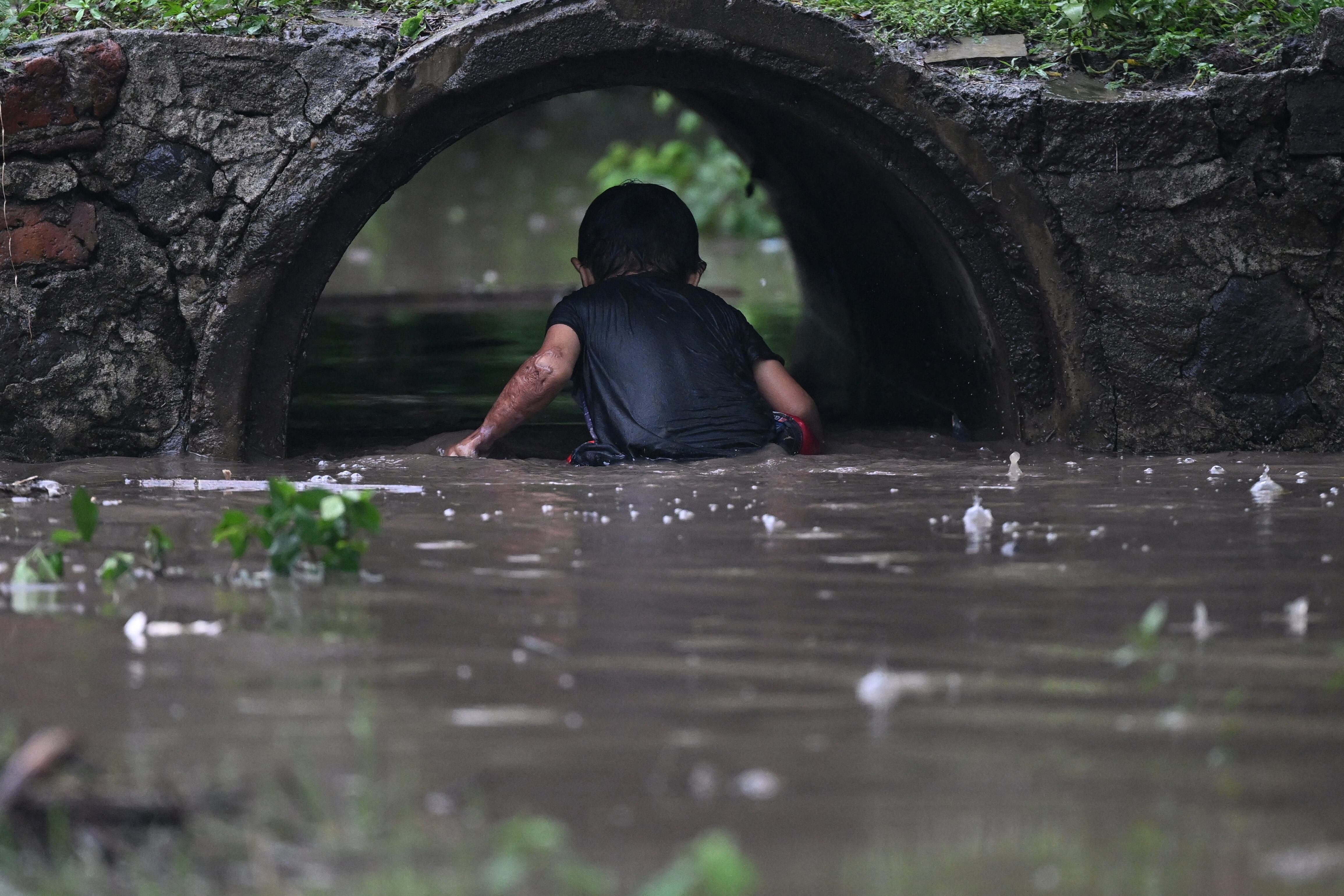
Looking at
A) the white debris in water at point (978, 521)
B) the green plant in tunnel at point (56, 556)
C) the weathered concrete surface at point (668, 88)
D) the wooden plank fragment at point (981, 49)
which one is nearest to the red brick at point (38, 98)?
the weathered concrete surface at point (668, 88)

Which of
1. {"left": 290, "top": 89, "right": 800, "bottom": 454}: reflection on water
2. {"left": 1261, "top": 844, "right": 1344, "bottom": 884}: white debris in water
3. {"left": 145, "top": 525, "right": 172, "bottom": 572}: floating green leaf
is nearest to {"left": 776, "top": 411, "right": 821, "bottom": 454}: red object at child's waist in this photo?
{"left": 290, "top": 89, "right": 800, "bottom": 454}: reflection on water

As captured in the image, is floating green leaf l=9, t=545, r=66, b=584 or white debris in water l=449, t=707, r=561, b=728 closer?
white debris in water l=449, t=707, r=561, b=728

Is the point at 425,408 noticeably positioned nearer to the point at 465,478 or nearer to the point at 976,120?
the point at 465,478

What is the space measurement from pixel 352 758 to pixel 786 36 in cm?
357

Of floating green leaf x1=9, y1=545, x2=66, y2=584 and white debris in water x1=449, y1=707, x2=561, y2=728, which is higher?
floating green leaf x1=9, y1=545, x2=66, y2=584

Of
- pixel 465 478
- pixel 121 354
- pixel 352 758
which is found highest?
pixel 121 354

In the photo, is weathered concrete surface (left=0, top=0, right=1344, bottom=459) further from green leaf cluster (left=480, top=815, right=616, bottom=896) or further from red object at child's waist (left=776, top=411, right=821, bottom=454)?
green leaf cluster (left=480, top=815, right=616, bottom=896)

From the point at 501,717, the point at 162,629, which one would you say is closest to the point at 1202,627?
the point at 501,717

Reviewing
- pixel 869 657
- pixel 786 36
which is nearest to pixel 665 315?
pixel 786 36

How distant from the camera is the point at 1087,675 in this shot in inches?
88.7

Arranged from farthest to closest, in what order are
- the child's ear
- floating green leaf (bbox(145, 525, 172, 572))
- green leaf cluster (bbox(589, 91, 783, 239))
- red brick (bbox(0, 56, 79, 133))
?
green leaf cluster (bbox(589, 91, 783, 239))
the child's ear
red brick (bbox(0, 56, 79, 133))
floating green leaf (bbox(145, 525, 172, 572))

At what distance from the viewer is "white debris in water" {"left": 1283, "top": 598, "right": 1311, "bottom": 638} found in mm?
2477

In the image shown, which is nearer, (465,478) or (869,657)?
(869,657)

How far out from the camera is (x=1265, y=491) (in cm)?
398
